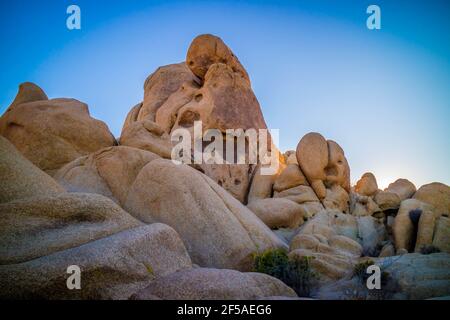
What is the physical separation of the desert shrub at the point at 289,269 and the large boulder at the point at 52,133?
896 centimetres

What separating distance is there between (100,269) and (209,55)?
23.3 metres

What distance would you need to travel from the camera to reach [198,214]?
10078 millimetres

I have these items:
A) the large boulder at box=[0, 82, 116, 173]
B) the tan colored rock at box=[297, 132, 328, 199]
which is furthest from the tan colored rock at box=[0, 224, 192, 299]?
the tan colored rock at box=[297, 132, 328, 199]

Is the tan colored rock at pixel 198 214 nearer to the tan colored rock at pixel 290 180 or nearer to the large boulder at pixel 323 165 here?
the tan colored rock at pixel 290 180

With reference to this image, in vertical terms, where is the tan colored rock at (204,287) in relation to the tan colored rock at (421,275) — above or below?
above

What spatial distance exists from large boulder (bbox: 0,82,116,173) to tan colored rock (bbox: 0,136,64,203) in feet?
22.3

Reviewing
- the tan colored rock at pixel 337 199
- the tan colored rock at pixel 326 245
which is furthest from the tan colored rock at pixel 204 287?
the tan colored rock at pixel 337 199

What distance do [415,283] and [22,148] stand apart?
14205 mm

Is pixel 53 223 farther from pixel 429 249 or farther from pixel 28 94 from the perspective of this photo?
pixel 28 94

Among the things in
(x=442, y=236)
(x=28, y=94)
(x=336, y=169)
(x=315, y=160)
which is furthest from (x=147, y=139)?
(x=442, y=236)

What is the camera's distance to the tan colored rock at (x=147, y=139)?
47.3 ft

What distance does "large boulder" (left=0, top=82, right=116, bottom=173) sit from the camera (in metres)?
14.1

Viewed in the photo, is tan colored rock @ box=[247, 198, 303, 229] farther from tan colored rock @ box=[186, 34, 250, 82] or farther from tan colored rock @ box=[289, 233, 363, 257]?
tan colored rock @ box=[186, 34, 250, 82]
